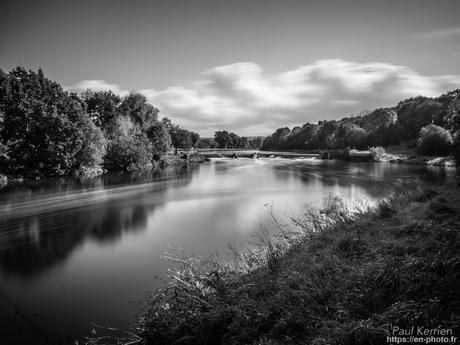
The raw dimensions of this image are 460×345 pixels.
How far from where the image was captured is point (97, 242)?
1722 centimetres

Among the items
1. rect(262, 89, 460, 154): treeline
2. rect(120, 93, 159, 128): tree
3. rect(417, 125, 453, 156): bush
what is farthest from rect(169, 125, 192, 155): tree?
rect(417, 125, 453, 156): bush

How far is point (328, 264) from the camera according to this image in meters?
8.47

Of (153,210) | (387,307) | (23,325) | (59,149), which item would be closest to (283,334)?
(387,307)

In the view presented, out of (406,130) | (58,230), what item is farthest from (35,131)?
(406,130)

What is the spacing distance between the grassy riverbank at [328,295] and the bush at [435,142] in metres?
72.6

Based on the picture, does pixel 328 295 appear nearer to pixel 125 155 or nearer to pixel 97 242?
pixel 97 242

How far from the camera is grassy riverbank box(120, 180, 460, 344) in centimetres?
541

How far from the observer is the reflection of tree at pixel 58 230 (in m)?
14.3

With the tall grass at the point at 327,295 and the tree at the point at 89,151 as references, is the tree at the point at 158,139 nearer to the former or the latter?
the tree at the point at 89,151

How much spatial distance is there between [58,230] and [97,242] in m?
4.22

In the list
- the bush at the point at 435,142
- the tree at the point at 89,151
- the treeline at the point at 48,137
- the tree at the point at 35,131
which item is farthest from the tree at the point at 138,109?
the bush at the point at 435,142

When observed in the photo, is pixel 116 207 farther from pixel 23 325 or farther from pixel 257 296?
pixel 257 296

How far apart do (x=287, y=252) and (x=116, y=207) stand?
65.6ft

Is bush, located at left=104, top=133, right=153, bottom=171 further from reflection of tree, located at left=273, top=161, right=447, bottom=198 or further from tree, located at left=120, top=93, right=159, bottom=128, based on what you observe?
reflection of tree, located at left=273, top=161, right=447, bottom=198
